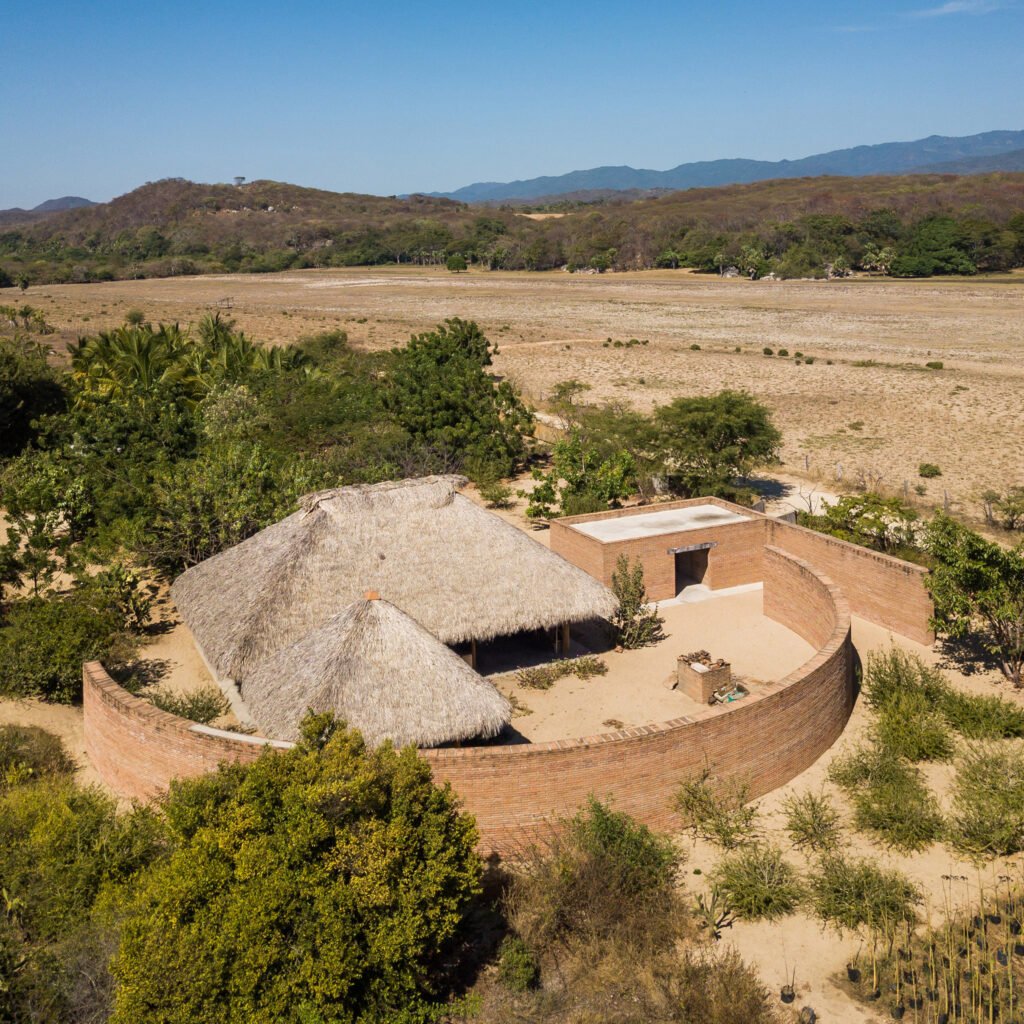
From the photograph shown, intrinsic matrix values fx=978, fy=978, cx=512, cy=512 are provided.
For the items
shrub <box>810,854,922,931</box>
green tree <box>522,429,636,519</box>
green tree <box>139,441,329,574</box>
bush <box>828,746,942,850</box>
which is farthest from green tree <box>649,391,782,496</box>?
shrub <box>810,854,922,931</box>

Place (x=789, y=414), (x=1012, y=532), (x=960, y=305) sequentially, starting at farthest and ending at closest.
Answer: (x=960, y=305)
(x=789, y=414)
(x=1012, y=532)

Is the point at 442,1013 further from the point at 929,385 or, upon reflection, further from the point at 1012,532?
the point at 929,385

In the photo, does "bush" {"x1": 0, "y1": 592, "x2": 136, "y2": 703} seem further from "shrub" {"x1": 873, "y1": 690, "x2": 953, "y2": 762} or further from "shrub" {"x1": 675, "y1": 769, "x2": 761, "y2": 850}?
"shrub" {"x1": 873, "y1": 690, "x2": 953, "y2": 762}

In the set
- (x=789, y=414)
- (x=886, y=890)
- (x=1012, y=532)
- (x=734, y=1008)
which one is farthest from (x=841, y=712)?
(x=789, y=414)

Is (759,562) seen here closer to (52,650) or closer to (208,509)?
(208,509)

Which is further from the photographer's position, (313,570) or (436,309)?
(436,309)
